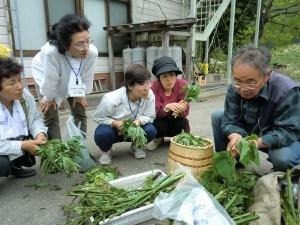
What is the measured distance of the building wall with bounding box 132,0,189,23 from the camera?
9750 mm

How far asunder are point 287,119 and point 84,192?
175 centimetres

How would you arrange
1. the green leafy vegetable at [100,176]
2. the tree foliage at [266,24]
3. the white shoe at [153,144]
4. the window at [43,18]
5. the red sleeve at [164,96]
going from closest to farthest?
the green leafy vegetable at [100,176]
the red sleeve at [164,96]
the white shoe at [153,144]
the window at [43,18]
the tree foliage at [266,24]

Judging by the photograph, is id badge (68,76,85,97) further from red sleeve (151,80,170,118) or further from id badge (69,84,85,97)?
red sleeve (151,80,170,118)

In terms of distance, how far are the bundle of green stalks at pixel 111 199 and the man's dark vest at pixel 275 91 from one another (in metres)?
1.05

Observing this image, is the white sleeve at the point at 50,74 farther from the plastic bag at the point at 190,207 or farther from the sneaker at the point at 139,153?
the plastic bag at the point at 190,207

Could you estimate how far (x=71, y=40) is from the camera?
321 centimetres

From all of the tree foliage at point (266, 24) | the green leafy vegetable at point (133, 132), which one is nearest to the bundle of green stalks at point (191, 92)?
the green leafy vegetable at point (133, 132)

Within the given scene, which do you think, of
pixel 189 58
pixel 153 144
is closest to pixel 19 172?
pixel 153 144

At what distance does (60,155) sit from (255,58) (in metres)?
1.87

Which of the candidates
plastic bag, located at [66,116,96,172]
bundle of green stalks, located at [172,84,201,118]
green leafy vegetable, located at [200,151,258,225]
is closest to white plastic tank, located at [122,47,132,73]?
bundle of green stalks, located at [172,84,201,118]

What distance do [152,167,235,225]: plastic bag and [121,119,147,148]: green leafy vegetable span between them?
1.49 m

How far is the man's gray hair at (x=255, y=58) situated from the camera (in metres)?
2.44

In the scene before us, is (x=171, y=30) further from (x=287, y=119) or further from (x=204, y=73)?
(x=287, y=119)

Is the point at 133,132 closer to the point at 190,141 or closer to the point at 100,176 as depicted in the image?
the point at 190,141
